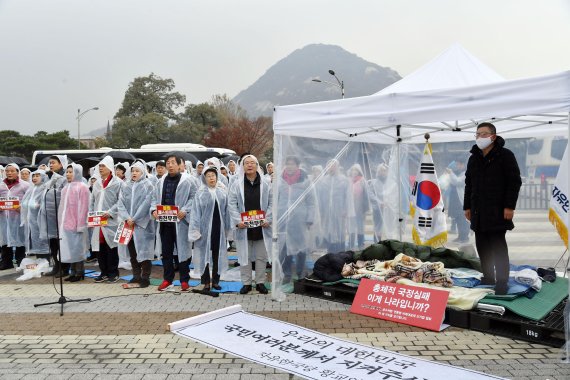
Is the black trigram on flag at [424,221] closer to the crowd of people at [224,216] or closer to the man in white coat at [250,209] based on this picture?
the crowd of people at [224,216]

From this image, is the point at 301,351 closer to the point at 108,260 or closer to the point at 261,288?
the point at 261,288

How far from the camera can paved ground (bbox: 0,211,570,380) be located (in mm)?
3867

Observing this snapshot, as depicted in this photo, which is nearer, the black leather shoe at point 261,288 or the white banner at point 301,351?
the white banner at point 301,351

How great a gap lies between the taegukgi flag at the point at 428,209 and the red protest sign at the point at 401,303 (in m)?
2.41

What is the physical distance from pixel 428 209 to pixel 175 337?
15.2ft

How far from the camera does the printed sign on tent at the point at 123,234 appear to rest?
670cm

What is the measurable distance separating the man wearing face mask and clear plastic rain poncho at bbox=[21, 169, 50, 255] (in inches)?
268

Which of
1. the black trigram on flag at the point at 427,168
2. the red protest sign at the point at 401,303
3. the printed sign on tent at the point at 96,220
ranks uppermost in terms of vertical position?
the black trigram on flag at the point at 427,168

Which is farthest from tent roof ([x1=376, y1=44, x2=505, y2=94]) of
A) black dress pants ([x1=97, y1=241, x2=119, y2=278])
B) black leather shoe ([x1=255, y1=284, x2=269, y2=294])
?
black dress pants ([x1=97, y1=241, x2=119, y2=278])

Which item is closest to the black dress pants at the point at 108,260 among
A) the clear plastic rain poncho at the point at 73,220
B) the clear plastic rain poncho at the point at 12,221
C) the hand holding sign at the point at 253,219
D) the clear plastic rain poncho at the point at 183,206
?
the clear plastic rain poncho at the point at 73,220

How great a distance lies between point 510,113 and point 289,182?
296cm

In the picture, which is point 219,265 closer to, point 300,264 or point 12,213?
point 300,264

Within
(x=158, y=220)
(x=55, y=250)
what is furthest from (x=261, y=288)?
(x=55, y=250)

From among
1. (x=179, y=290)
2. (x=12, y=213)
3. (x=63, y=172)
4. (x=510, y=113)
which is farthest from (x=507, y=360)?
(x=12, y=213)
